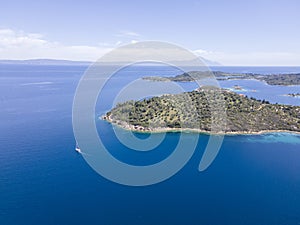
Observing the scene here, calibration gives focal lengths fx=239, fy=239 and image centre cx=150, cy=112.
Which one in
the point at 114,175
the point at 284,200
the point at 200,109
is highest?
the point at 200,109

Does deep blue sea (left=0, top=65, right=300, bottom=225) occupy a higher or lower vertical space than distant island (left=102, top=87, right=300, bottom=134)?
lower

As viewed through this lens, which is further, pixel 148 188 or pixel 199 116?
pixel 199 116

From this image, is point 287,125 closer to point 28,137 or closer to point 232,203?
point 232,203

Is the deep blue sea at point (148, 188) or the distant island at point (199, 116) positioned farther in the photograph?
the distant island at point (199, 116)

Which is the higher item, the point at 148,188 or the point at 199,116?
the point at 199,116

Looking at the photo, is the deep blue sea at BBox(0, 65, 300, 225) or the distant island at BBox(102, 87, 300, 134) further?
the distant island at BBox(102, 87, 300, 134)

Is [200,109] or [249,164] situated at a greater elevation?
[200,109]

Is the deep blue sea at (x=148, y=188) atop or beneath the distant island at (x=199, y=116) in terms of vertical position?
beneath

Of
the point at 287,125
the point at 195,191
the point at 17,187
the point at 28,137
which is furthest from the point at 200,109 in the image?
the point at 17,187
